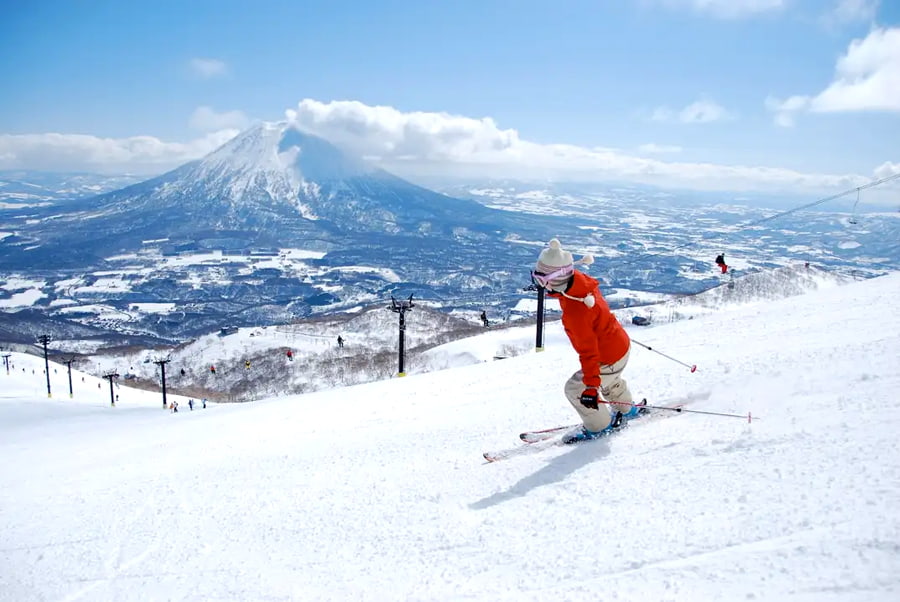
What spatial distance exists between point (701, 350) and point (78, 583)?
1168cm

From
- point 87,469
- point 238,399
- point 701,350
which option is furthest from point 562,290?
point 238,399

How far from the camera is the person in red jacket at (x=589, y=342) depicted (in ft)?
22.3

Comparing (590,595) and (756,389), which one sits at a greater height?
(756,389)

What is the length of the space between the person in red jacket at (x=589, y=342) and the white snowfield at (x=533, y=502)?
1.31 feet

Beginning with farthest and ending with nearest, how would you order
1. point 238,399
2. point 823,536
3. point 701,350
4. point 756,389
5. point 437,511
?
point 238,399 → point 701,350 → point 756,389 → point 437,511 → point 823,536

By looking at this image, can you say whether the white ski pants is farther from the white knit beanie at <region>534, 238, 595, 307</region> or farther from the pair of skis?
the white knit beanie at <region>534, 238, 595, 307</region>

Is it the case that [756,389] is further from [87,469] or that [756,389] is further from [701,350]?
[87,469]

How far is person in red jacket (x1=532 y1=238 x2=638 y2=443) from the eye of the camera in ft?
22.3

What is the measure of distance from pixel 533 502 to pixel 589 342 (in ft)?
6.98

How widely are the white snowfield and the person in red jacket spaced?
40 cm

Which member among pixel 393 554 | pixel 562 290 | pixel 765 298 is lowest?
pixel 765 298

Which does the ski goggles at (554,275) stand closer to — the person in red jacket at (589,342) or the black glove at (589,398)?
the person in red jacket at (589,342)

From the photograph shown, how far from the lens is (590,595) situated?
158 inches

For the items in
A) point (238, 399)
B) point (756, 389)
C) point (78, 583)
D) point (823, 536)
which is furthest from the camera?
point (238, 399)
